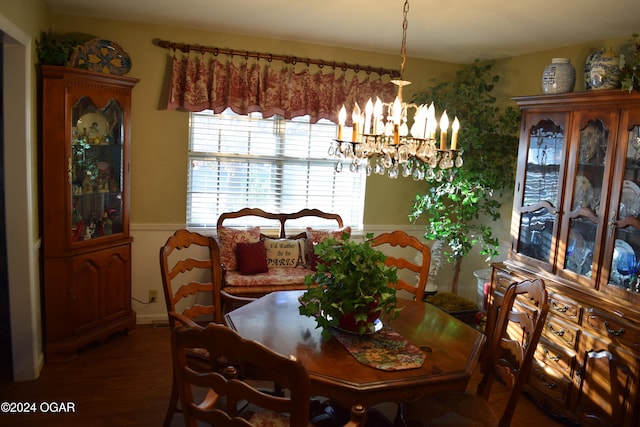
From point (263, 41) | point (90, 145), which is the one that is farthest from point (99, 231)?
point (263, 41)

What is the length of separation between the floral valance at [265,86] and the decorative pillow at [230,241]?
96cm

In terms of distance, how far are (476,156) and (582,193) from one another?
116cm

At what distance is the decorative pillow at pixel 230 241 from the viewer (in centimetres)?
398

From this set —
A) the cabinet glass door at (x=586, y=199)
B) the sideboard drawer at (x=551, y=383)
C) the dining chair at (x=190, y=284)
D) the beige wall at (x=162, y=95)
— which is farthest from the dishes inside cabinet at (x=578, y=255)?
the dining chair at (x=190, y=284)

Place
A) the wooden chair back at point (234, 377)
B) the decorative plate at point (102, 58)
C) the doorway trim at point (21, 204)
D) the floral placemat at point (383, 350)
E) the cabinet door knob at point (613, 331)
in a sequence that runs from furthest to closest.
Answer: the decorative plate at point (102, 58), the doorway trim at point (21, 204), the cabinet door knob at point (613, 331), the floral placemat at point (383, 350), the wooden chair back at point (234, 377)

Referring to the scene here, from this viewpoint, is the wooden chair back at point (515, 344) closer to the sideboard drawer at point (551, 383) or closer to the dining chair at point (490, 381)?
the dining chair at point (490, 381)

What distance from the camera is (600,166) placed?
297cm

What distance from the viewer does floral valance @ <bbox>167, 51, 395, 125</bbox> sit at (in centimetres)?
395

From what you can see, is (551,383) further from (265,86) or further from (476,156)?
(265,86)

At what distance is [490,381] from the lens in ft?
7.79

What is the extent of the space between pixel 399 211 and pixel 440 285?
2.95ft

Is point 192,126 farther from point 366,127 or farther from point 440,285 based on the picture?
point 440,285

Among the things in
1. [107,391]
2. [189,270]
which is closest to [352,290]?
[189,270]

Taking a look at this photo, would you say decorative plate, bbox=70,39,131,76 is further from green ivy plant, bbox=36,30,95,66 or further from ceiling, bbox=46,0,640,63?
ceiling, bbox=46,0,640,63
